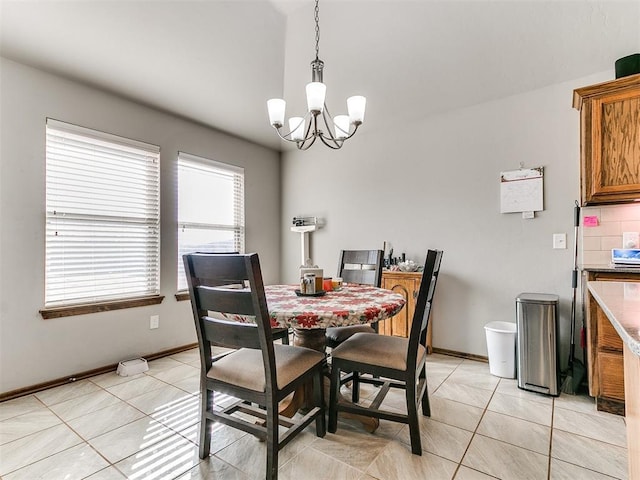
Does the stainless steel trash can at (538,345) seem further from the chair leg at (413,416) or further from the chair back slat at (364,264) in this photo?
Result: the chair leg at (413,416)

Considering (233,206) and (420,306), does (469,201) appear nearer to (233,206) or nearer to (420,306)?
Answer: (420,306)

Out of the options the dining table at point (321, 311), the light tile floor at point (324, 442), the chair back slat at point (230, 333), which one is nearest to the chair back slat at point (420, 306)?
the dining table at point (321, 311)

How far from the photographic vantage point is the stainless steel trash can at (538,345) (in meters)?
2.31

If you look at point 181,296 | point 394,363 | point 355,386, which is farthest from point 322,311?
point 181,296

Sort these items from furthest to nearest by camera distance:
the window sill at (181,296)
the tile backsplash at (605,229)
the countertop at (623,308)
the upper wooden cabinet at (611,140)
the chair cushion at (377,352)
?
the window sill at (181,296), the tile backsplash at (605,229), the upper wooden cabinet at (611,140), the chair cushion at (377,352), the countertop at (623,308)

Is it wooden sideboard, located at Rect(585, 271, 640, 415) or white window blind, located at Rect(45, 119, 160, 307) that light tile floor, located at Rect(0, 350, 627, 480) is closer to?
wooden sideboard, located at Rect(585, 271, 640, 415)

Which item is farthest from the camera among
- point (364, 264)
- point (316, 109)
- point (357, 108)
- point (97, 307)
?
point (97, 307)

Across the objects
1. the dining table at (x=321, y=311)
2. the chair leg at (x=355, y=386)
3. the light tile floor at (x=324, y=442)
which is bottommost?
the light tile floor at (x=324, y=442)

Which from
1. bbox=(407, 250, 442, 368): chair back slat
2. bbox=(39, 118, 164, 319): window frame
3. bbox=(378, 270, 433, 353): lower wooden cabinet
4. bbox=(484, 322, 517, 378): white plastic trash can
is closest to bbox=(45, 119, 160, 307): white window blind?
bbox=(39, 118, 164, 319): window frame

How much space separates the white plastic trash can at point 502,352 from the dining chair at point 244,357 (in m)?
1.68

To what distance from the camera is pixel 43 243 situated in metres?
2.44

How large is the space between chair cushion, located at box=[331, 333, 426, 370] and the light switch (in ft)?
5.43

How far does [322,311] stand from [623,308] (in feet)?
3.31

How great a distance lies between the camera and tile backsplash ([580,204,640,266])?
2387 millimetres
